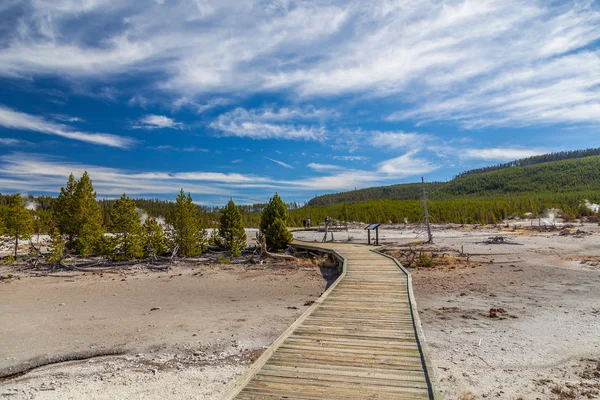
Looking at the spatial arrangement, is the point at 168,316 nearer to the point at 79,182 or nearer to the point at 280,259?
the point at 280,259

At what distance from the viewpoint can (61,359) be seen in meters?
8.43

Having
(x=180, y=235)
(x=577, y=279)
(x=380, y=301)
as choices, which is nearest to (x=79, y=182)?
(x=180, y=235)

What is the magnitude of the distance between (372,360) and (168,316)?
809 centimetres

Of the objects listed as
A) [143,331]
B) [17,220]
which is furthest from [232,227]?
[143,331]

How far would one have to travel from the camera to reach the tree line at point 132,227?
89.6 feet

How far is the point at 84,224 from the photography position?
31.0m

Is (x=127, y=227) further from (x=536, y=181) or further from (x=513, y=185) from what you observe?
(x=536, y=181)

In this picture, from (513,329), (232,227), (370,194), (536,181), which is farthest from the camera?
(370,194)

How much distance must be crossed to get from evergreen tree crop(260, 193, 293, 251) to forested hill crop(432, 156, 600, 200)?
130953mm

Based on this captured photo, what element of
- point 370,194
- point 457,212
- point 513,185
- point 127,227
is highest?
point 513,185

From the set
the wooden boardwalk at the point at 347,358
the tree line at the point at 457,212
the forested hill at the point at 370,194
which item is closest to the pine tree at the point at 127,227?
the wooden boardwalk at the point at 347,358

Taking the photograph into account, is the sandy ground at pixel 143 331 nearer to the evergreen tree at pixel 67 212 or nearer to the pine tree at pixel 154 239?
the pine tree at pixel 154 239

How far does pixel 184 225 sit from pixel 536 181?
167 meters

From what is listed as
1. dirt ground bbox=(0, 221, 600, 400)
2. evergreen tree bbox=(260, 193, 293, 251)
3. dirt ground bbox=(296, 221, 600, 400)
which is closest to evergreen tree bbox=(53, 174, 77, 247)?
dirt ground bbox=(0, 221, 600, 400)
